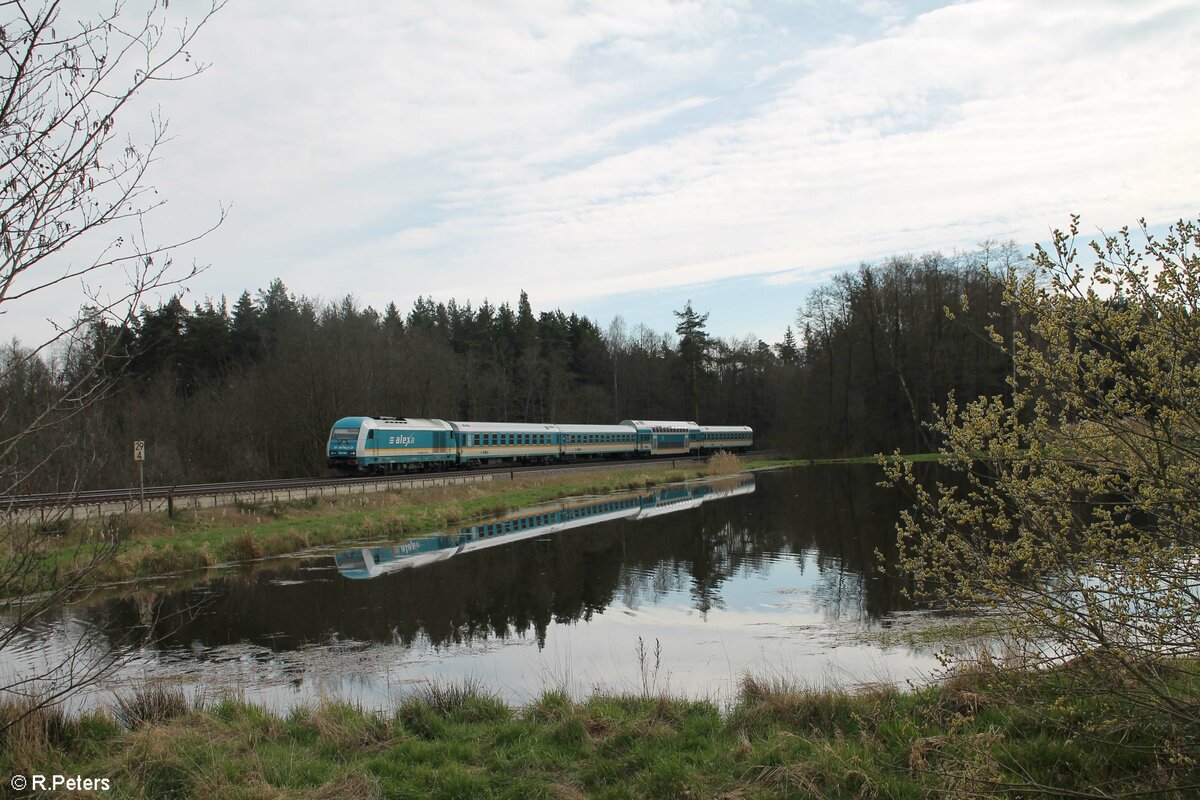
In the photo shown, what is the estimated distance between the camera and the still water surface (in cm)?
1054

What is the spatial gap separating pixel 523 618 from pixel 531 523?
14.2 metres

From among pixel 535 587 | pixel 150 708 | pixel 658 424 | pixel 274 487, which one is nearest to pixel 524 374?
Result: pixel 658 424

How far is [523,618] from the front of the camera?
47.6 feet

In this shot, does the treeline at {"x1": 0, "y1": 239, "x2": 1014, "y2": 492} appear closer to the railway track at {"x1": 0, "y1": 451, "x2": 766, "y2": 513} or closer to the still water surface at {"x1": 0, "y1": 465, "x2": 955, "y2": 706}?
the railway track at {"x1": 0, "y1": 451, "x2": 766, "y2": 513}

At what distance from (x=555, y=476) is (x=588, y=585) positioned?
81.8ft

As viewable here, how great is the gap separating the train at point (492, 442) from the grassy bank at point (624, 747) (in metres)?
30.1

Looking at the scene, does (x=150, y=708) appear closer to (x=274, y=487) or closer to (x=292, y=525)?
(x=292, y=525)

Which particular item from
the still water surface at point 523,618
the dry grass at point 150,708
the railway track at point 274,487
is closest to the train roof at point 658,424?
the railway track at point 274,487

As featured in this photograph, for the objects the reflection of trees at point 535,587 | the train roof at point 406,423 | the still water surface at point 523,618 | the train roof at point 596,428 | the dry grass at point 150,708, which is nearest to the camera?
the dry grass at point 150,708

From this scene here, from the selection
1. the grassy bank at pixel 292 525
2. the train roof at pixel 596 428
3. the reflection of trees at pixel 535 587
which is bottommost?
the reflection of trees at pixel 535 587

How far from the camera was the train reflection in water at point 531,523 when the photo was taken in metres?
20.8

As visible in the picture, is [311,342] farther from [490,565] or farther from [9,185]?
[9,185]

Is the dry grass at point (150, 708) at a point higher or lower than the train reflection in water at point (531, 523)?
higher

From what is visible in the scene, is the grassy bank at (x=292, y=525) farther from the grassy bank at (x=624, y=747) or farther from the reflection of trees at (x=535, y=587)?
the grassy bank at (x=624, y=747)
